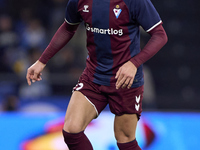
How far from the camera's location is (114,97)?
8.52 feet

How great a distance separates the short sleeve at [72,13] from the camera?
2.58m

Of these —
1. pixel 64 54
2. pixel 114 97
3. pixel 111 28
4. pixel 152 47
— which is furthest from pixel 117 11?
pixel 64 54

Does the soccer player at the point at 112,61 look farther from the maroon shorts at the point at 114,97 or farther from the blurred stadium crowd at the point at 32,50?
the blurred stadium crowd at the point at 32,50

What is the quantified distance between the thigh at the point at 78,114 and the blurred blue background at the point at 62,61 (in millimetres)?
2401

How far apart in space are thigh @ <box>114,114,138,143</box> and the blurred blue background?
2.36 metres

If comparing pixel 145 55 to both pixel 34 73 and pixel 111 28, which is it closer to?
pixel 111 28

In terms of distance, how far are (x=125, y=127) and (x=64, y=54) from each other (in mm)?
3911

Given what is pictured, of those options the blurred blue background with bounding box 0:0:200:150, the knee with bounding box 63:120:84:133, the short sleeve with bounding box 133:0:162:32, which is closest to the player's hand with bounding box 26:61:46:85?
the knee with bounding box 63:120:84:133

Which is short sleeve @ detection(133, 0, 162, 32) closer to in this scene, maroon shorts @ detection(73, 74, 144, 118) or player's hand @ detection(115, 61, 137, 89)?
player's hand @ detection(115, 61, 137, 89)

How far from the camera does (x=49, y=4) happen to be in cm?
691

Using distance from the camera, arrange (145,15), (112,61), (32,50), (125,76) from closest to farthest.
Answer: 1. (125,76)
2. (145,15)
3. (112,61)
4. (32,50)

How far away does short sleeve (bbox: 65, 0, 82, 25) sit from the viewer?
2578mm

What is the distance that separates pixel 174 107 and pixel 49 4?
9.47 feet

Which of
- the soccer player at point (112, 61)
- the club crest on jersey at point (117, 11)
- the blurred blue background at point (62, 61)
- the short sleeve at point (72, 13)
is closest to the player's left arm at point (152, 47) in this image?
the soccer player at point (112, 61)
